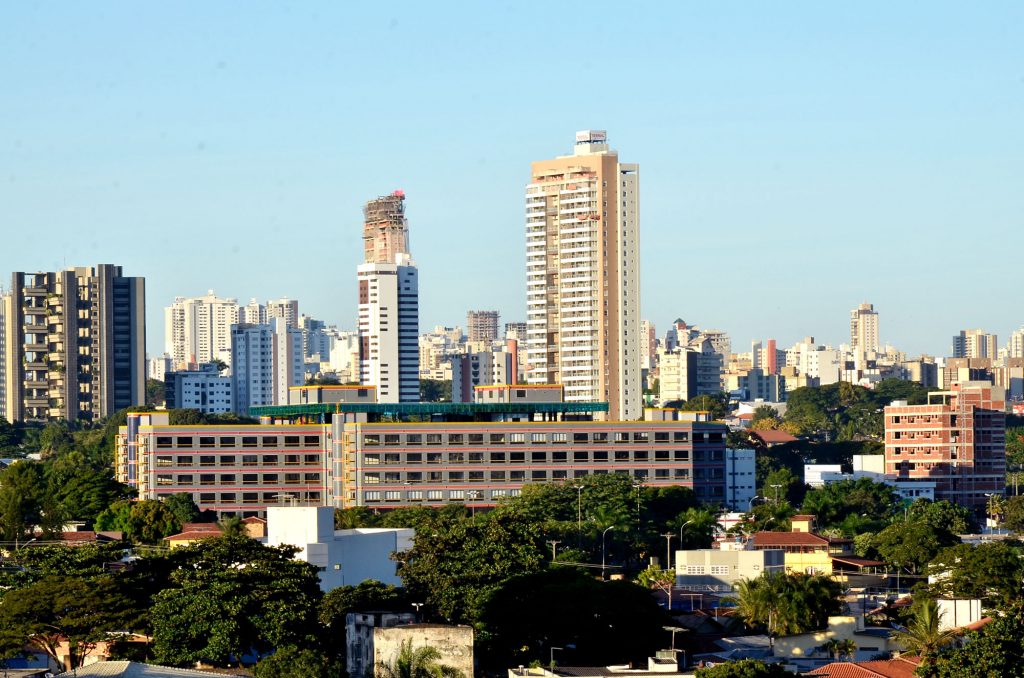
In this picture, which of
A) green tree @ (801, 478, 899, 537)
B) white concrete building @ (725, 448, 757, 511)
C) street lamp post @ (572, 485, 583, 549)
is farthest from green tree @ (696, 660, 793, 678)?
white concrete building @ (725, 448, 757, 511)

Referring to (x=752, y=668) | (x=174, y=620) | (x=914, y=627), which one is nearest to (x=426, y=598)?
(x=174, y=620)

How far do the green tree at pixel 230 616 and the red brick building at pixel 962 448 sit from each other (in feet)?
289

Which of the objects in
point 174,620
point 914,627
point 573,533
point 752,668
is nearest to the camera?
point 752,668

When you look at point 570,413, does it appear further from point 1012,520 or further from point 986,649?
point 986,649

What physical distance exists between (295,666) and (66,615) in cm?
981

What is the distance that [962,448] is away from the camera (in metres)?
142

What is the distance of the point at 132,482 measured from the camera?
4897 inches

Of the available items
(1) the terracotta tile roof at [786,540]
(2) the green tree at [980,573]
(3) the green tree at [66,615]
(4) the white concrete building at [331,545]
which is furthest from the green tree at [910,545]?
(3) the green tree at [66,615]

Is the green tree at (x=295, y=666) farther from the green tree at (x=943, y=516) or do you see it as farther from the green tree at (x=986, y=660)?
the green tree at (x=943, y=516)

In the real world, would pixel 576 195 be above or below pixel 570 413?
above

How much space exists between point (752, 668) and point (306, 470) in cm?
7607

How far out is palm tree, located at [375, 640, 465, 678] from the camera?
171ft

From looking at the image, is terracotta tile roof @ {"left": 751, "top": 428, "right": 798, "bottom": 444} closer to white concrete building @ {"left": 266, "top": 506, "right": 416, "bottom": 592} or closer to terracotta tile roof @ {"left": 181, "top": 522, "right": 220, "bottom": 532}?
terracotta tile roof @ {"left": 181, "top": 522, "right": 220, "bottom": 532}

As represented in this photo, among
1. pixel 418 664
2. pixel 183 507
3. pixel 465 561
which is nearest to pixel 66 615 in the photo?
pixel 418 664
